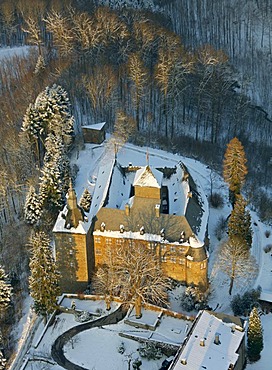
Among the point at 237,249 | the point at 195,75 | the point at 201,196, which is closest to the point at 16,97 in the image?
the point at 195,75

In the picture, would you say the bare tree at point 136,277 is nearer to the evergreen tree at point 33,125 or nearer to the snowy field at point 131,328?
the snowy field at point 131,328

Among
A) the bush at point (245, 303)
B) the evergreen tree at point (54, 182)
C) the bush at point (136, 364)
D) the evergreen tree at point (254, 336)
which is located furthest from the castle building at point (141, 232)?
the bush at point (136, 364)

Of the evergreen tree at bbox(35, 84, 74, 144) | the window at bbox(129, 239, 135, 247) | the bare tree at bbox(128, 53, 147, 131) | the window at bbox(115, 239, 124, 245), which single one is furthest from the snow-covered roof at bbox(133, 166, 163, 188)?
the bare tree at bbox(128, 53, 147, 131)

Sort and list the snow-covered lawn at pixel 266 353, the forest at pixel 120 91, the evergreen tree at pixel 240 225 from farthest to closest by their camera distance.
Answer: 1. the forest at pixel 120 91
2. the evergreen tree at pixel 240 225
3. the snow-covered lawn at pixel 266 353

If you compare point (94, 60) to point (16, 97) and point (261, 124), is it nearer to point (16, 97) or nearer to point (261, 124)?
point (16, 97)

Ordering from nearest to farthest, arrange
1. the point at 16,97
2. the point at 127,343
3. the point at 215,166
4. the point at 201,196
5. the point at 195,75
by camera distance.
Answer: the point at 127,343 < the point at 201,196 < the point at 215,166 < the point at 16,97 < the point at 195,75

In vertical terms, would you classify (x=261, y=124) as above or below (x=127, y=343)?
above

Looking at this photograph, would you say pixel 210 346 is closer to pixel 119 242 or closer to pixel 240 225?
pixel 119 242
